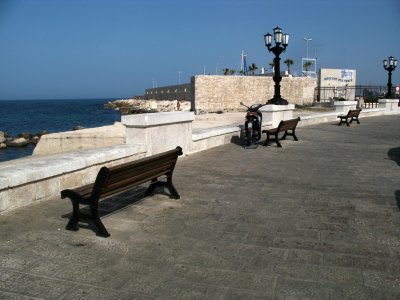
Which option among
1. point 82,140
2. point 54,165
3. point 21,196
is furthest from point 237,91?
point 21,196

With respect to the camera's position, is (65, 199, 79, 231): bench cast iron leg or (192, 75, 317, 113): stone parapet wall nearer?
(65, 199, 79, 231): bench cast iron leg

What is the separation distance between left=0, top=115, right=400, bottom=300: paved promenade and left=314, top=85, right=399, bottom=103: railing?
3267 centimetres

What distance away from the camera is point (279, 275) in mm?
3291

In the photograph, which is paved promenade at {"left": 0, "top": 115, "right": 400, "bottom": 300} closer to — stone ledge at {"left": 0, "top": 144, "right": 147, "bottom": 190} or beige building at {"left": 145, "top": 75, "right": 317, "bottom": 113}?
stone ledge at {"left": 0, "top": 144, "right": 147, "bottom": 190}

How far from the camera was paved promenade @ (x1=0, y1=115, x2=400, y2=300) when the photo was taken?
3076 millimetres

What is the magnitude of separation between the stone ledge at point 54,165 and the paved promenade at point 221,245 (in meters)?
0.39

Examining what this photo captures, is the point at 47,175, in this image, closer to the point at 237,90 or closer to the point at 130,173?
the point at 130,173

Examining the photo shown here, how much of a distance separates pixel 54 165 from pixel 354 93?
46.9 m

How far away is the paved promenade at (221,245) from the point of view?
3.08 m

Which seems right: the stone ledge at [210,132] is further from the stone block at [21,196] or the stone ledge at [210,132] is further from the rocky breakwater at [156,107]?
the rocky breakwater at [156,107]

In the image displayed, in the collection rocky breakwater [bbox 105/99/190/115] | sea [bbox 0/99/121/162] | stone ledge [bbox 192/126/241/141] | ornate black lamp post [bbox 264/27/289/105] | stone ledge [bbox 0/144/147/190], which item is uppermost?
ornate black lamp post [bbox 264/27/289/105]

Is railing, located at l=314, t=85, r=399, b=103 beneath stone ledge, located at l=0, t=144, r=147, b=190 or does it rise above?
above

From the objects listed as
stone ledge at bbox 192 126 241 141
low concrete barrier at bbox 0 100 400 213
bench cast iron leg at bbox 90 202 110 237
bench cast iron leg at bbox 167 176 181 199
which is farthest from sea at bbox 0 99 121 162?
bench cast iron leg at bbox 90 202 110 237

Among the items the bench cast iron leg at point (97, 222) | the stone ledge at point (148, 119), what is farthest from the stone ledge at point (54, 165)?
the bench cast iron leg at point (97, 222)
